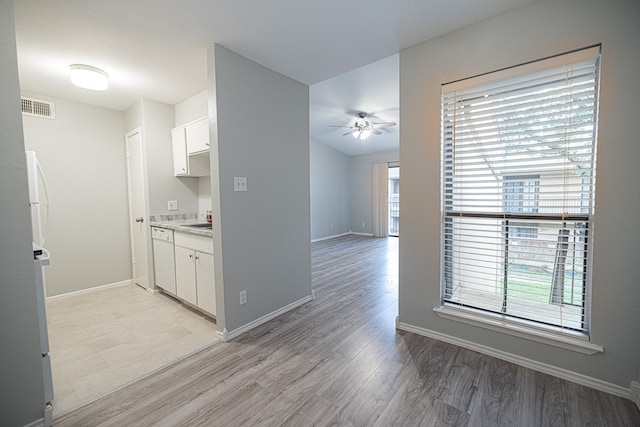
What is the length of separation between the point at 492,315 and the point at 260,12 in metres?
2.73

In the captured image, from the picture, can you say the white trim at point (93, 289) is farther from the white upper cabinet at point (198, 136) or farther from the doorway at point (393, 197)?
the doorway at point (393, 197)

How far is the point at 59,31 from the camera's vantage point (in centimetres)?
194

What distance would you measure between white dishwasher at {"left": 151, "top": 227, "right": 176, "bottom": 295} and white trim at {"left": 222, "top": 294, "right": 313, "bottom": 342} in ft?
3.80

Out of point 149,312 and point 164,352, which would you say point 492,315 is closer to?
point 164,352

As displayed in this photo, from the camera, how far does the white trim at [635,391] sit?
149 cm

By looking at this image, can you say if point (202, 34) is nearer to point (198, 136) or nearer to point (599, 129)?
point (198, 136)

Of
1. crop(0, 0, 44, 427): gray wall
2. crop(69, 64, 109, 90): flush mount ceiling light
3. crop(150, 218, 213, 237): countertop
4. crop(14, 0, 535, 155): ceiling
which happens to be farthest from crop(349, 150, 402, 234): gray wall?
crop(0, 0, 44, 427): gray wall

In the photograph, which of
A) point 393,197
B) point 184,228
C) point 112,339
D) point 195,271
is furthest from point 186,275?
point 393,197

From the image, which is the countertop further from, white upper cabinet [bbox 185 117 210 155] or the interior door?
white upper cabinet [bbox 185 117 210 155]

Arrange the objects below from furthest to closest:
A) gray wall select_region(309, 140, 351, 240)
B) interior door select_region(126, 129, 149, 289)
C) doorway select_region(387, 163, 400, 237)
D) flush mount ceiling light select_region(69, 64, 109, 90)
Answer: doorway select_region(387, 163, 400, 237) → gray wall select_region(309, 140, 351, 240) → interior door select_region(126, 129, 149, 289) → flush mount ceiling light select_region(69, 64, 109, 90)

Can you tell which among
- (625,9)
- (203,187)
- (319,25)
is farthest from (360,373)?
(203,187)

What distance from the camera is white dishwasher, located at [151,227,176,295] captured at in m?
3.03

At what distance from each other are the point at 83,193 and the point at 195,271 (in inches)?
82.2

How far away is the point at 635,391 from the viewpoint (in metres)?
1.51
